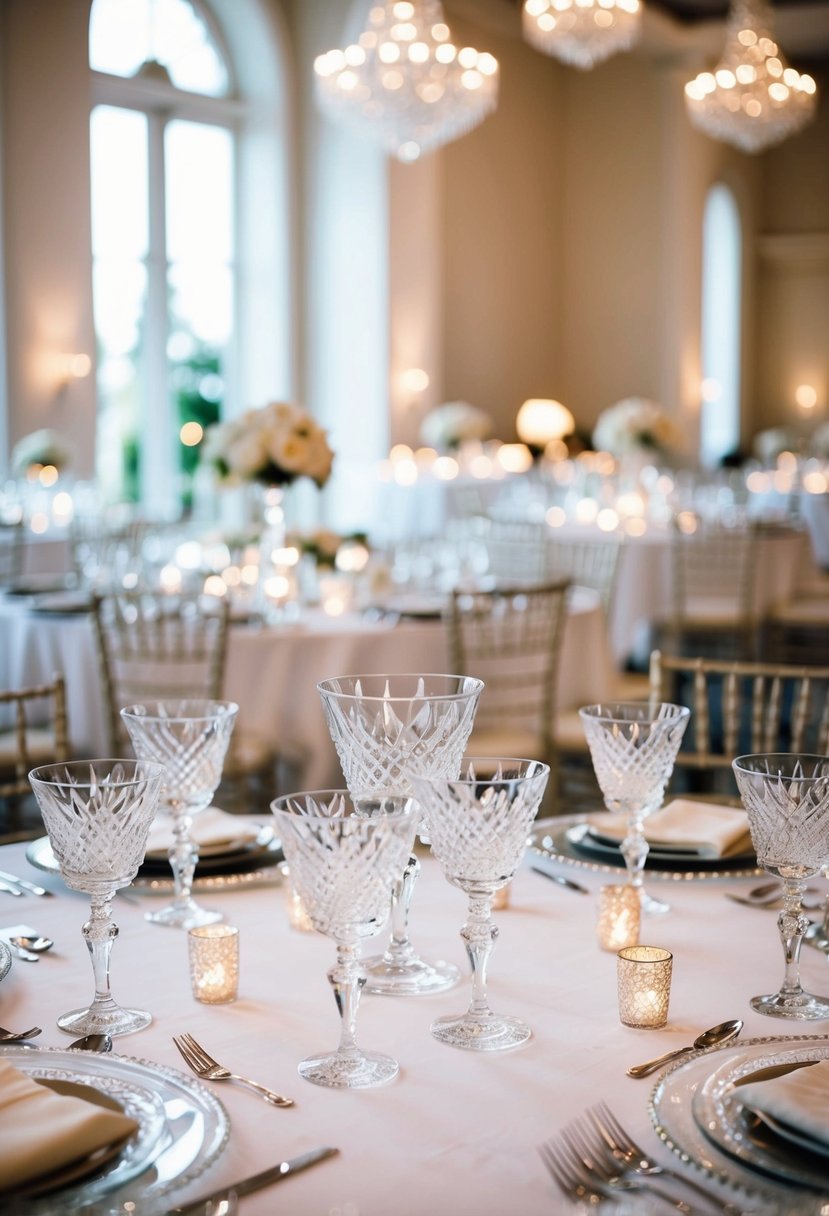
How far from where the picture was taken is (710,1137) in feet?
3.33

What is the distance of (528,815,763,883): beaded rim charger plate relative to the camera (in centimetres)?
173

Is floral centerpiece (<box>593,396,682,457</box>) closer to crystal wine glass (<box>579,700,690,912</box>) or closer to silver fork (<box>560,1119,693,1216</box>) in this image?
crystal wine glass (<box>579,700,690,912</box>)

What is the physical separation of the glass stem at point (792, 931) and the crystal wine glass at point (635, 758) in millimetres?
257

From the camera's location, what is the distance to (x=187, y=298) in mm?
10750

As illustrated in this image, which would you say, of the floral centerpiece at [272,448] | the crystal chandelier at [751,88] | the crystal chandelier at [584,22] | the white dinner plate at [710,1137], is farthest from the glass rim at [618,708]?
the crystal chandelier at [751,88]

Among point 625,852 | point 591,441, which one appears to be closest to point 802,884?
point 625,852

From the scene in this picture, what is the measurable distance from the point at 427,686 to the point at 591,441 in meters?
11.7

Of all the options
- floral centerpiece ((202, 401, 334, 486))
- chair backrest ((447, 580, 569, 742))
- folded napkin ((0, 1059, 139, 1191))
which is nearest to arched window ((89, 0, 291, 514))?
floral centerpiece ((202, 401, 334, 486))

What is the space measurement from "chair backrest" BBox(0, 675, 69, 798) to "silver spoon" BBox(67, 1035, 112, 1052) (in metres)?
0.91

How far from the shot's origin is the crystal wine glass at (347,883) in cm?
110

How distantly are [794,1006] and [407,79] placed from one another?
6.62 metres

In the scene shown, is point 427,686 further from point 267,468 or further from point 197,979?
point 267,468

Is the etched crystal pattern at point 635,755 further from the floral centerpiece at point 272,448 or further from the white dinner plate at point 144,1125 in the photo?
the floral centerpiece at point 272,448

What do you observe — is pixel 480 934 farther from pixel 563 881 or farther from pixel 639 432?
pixel 639 432
